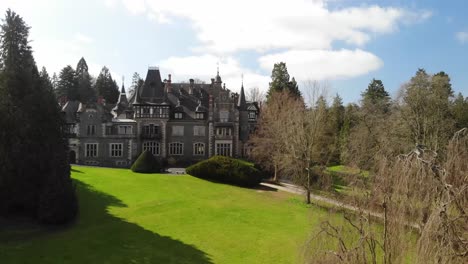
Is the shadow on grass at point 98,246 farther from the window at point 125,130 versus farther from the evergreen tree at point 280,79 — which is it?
the evergreen tree at point 280,79

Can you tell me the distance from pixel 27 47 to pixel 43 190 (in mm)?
10969

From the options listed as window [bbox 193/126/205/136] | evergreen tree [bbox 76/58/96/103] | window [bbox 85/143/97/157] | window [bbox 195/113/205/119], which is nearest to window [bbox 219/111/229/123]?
window [bbox 195/113/205/119]

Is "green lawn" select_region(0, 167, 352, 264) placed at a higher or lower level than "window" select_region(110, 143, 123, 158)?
lower

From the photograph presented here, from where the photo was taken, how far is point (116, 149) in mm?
53531

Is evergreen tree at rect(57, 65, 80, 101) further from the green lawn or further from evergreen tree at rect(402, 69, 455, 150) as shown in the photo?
evergreen tree at rect(402, 69, 455, 150)

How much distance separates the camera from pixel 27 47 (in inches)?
1117

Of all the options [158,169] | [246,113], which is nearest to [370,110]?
[246,113]

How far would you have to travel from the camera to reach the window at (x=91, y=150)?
5309 cm

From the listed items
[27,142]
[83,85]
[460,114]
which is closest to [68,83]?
[83,85]

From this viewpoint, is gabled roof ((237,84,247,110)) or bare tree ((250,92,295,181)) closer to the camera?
bare tree ((250,92,295,181))

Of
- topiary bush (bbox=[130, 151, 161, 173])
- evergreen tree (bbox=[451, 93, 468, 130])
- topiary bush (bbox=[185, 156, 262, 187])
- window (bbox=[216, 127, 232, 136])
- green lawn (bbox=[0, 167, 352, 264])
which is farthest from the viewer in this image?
window (bbox=[216, 127, 232, 136])

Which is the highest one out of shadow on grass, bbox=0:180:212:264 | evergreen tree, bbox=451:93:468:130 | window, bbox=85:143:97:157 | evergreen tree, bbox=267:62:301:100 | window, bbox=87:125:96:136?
evergreen tree, bbox=267:62:301:100

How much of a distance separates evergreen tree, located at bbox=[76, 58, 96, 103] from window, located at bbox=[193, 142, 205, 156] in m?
44.6

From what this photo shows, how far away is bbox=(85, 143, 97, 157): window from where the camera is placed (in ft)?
174
